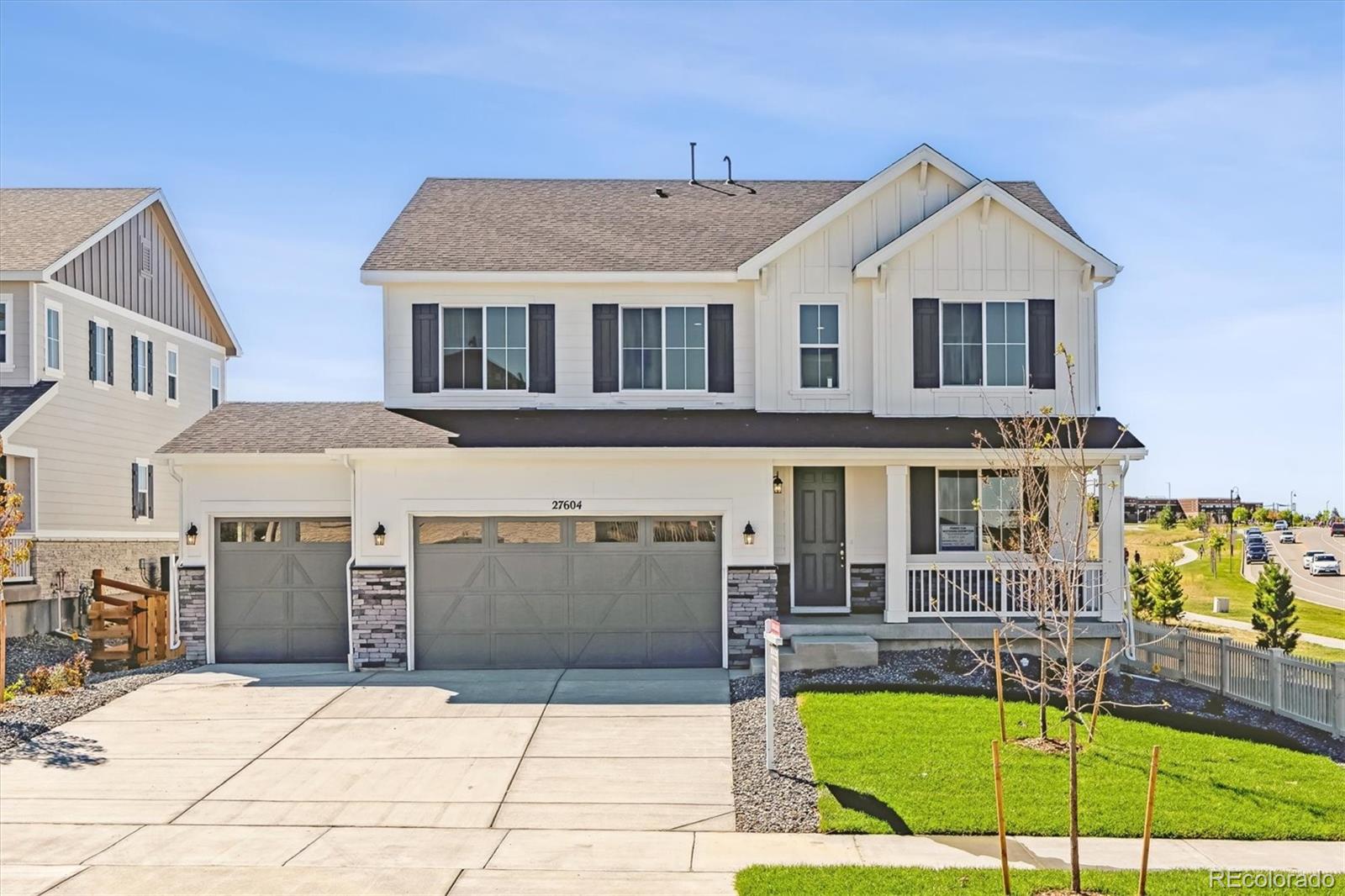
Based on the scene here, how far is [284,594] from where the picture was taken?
677 inches

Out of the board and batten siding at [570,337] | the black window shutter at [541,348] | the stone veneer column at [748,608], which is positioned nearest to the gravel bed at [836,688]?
the stone veneer column at [748,608]

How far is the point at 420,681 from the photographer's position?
609 inches

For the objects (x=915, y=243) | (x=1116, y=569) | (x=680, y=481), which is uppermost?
(x=915, y=243)

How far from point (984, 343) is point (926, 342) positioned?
0.90 meters

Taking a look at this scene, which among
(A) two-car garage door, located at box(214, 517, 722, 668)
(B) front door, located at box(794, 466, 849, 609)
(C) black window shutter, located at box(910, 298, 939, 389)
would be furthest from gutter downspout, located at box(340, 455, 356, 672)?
(C) black window shutter, located at box(910, 298, 939, 389)

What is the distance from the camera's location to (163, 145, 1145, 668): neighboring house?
16344mm

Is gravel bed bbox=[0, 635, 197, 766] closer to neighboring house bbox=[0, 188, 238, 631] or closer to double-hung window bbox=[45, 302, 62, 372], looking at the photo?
neighboring house bbox=[0, 188, 238, 631]

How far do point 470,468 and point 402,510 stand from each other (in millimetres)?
1130

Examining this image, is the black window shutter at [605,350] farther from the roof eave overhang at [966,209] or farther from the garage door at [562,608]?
the roof eave overhang at [966,209]

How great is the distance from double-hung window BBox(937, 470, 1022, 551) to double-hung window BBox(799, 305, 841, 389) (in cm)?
227

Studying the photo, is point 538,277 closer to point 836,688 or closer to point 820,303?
point 820,303

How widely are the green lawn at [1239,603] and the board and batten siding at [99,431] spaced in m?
26.4

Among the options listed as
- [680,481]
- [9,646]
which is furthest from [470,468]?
[9,646]

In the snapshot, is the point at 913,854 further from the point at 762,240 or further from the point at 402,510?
the point at 762,240
